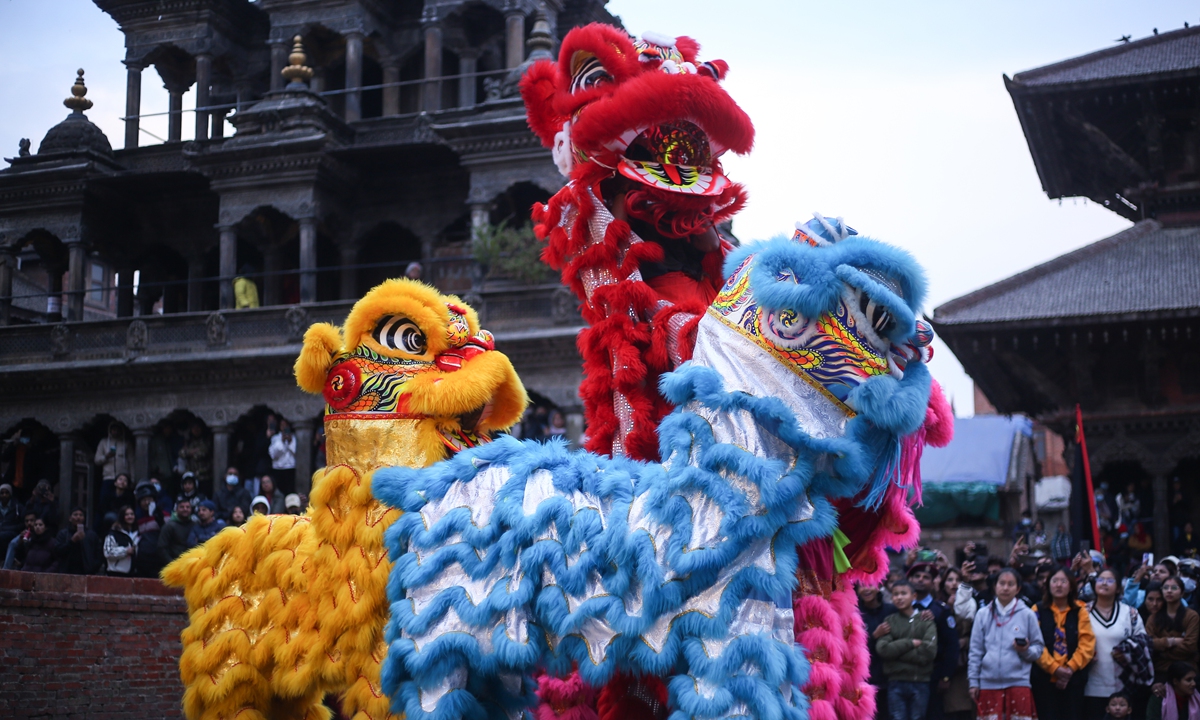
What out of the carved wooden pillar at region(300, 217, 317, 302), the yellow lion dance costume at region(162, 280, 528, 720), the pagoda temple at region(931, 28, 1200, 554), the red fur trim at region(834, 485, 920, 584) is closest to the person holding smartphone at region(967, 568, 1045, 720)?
the red fur trim at region(834, 485, 920, 584)

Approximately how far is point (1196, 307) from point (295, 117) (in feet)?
48.7

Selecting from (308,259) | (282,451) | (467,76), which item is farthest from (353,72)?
(282,451)

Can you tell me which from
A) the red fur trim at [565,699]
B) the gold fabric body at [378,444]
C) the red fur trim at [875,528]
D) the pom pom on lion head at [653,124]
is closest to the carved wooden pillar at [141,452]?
the gold fabric body at [378,444]

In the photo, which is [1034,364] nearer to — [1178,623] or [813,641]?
[1178,623]

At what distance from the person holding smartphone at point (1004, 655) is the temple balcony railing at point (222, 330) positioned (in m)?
11.2

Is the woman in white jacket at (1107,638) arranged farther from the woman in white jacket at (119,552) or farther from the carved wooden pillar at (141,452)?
the carved wooden pillar at (141,452)

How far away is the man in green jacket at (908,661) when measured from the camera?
312 inches

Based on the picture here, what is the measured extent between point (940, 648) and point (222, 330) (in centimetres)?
1557

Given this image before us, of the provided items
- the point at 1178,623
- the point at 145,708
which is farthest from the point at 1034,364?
the point at 145,708

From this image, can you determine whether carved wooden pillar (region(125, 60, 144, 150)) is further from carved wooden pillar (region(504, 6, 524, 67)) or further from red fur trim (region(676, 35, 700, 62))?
red fur trim (region(676, 35, 700, 62))

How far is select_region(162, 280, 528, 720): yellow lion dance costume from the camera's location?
4.22 metres

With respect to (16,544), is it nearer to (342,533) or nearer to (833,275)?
(342,533)

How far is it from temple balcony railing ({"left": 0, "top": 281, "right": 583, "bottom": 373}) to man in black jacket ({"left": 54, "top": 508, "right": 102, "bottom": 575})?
815 centimetres

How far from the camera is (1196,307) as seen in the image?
1332 centimetres
